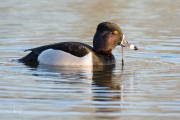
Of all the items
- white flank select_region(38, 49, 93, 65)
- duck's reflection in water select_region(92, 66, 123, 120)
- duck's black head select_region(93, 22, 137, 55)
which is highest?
duck's black head select_region(93, 22, 137, 55)

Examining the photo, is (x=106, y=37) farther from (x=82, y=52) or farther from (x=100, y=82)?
(x=100, y=82)

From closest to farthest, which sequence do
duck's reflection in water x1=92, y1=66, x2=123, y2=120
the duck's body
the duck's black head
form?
duck's reflection in water x1=92, y1=66, x2=123, y2=120 → the duck's body → the duck's black head

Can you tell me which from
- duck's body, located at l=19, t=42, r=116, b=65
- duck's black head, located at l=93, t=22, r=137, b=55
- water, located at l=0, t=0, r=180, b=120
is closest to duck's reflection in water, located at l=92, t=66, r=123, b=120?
water, located at l=0, t=0, r=180, b=120

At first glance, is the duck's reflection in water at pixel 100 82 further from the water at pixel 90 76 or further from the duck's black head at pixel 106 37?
the duck's black head at pixel 106 37

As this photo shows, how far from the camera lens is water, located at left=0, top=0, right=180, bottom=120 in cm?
546

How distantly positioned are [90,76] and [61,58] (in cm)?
131

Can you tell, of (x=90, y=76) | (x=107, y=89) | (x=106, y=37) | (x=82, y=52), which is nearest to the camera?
(x=107, y=89)

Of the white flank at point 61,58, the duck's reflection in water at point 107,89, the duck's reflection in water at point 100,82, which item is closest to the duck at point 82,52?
the white flank at point 61,58

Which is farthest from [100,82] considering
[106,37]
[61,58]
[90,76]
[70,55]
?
[106,37]

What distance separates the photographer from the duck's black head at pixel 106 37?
917 cm

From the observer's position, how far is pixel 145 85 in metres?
7.00

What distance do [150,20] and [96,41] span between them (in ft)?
23.5

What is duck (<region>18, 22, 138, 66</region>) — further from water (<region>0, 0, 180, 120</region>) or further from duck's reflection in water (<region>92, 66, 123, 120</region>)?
duck's reflection in water (<region>92, 66, 123, 120</region>)

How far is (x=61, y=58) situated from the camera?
29.2 feet
